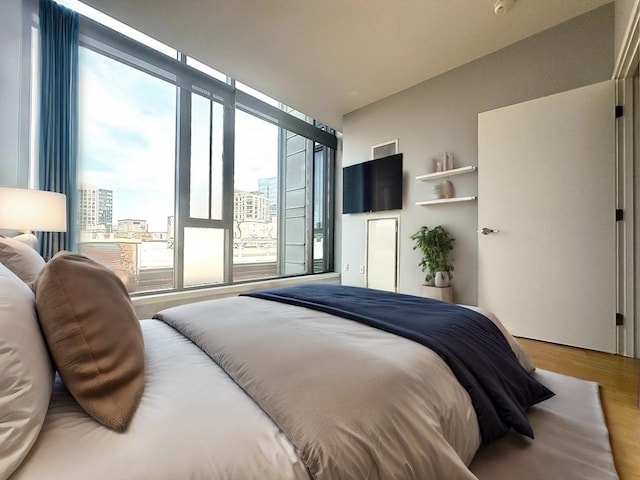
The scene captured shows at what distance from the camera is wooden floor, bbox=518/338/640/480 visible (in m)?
1.25

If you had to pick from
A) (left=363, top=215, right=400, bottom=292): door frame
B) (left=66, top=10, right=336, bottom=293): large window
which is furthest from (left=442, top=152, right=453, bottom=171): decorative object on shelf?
(left=66, top=10, right=336, bottom=293): large window

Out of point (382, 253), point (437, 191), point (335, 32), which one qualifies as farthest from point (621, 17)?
point (382, 253)

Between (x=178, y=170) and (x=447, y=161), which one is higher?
(x=447, y=161)

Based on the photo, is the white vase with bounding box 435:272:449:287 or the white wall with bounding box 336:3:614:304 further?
the white vase with bounding box 435:272:449:287

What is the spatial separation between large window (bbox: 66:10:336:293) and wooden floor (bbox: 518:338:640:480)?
3305 mm

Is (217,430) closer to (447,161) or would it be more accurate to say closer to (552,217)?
(552,217)

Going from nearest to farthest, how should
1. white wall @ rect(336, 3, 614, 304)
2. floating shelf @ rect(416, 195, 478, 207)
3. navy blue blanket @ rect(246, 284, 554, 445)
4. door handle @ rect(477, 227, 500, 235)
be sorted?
1. navy blue blanket @ rect(246, 284, 554, 445)
2. white wall @ rect(336, 3, 614, 304)
3. door handle @ rect(477, 227, 500, 235)
4. floating shelf @ rect(416, 195, 478, 207)

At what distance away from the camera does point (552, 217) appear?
8.50 ft

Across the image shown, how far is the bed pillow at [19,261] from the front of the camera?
1.11 meters

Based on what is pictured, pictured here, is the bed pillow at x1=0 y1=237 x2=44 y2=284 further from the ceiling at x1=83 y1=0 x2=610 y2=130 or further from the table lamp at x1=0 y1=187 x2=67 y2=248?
the ceiling at x1=83 y1=0 x2=610 y2=130

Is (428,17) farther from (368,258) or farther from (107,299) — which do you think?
(107,299)

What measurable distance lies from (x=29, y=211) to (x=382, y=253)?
353 cm

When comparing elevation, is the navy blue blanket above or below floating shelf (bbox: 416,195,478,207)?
below

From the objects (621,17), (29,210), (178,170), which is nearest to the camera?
(29,210)
